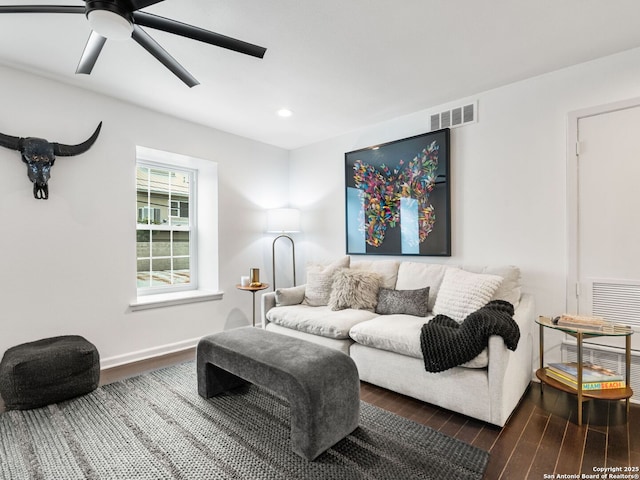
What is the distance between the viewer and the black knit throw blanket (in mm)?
2039

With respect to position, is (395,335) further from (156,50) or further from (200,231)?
(200,231)

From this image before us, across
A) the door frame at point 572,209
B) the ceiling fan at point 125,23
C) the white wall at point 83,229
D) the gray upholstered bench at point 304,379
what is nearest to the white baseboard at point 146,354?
the white wall at point 83,229

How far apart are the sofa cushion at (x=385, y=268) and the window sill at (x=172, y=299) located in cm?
173

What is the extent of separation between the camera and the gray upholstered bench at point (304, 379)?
1.75m

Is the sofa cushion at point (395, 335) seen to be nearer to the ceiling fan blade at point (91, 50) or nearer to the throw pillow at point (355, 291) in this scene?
the throw pillow at point (355, 291)

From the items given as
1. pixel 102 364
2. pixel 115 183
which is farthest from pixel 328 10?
pixel 102 364

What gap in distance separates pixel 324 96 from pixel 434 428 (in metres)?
2.81

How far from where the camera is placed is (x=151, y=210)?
3.80 meters

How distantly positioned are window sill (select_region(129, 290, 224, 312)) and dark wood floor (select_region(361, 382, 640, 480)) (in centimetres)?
217

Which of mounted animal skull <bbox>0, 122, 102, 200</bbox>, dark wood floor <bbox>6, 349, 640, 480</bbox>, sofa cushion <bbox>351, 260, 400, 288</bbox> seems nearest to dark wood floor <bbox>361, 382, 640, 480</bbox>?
dark wood floor <bbox>6, 349, 640, 480</bbox>

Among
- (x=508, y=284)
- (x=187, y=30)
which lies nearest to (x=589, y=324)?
(x=508, y=284)

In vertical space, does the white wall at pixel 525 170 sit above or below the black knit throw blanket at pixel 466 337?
above

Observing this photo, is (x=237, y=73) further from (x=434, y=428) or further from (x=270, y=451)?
(x=434, y=428)

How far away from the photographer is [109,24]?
155cm
